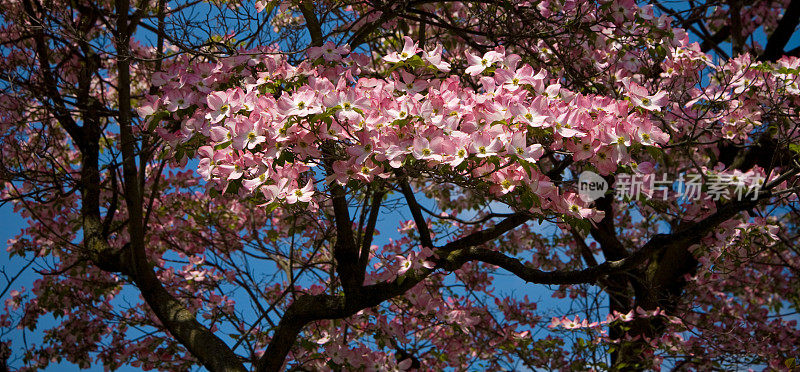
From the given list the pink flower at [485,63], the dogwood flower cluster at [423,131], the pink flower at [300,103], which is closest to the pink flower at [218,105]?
the dogwood flower cluster at [423,131]

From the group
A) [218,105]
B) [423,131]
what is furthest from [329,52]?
[423,131]

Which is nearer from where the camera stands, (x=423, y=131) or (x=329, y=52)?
(x=423, y=131)

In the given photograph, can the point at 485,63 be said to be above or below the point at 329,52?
below

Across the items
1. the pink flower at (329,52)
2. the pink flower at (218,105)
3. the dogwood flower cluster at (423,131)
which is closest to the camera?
the dogwood flower cluster at (423,131)

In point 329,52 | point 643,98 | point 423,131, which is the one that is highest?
point 329,52

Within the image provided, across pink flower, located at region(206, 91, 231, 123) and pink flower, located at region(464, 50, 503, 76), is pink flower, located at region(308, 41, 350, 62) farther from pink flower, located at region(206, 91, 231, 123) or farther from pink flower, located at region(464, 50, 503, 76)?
pink flower, located at region(464, 50, 503, 76)

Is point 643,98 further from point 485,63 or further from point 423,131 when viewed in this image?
point 423,131

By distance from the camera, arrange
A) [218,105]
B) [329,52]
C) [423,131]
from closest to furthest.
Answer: [423,131] → [218,105] → [329,52]

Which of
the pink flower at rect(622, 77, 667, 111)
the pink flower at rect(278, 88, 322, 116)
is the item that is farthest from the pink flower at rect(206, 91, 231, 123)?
the pink flower at rect(622, 77, 667, 111)

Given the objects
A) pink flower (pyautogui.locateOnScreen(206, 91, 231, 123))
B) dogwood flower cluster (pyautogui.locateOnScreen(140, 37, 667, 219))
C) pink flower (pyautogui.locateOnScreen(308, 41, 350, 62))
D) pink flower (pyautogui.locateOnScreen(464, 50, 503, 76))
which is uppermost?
pink flower (pyautogui.locateOnScreen(308, 41, 350, 62))

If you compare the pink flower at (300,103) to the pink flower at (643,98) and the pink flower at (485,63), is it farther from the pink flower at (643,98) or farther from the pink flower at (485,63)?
the pink flower at (643,98)

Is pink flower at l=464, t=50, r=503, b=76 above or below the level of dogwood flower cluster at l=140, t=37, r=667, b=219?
above

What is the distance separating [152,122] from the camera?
8.80 feet

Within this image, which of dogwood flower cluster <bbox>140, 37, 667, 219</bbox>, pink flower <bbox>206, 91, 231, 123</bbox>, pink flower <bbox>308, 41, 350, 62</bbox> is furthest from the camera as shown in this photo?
pink flower <bbox>308, 41, 350, 62</bbox>
